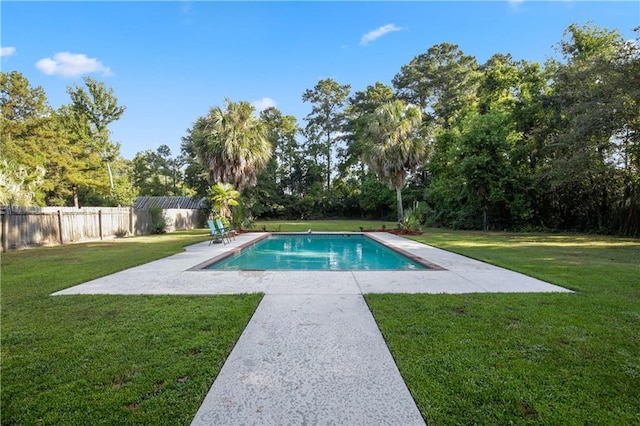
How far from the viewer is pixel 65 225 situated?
12055 millimetres

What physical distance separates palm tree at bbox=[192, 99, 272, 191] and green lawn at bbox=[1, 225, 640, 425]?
12.2 meters

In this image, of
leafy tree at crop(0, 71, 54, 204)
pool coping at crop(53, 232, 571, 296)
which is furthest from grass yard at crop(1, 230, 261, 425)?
leafy tree at crop(0, 71, 54, 204)

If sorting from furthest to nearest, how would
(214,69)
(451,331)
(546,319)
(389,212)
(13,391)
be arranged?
(389,212)
(214,69)
(546,319)
(451,331)
(13,391)

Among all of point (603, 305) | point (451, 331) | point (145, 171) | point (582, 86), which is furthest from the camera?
point (145, 171)

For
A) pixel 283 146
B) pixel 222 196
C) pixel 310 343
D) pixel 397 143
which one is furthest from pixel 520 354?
pixel 283 146

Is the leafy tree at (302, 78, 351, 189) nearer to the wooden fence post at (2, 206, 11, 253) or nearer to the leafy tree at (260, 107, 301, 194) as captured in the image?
the leafy tree at (260, 107, 301, 194)

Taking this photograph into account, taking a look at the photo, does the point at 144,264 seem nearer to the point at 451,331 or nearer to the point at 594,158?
the point at 451,331

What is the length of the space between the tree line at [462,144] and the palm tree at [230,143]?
57 mm

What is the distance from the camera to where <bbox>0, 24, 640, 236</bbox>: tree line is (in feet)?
40.8

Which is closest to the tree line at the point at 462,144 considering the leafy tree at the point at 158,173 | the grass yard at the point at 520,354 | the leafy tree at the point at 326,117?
the leafy tree at the point at 326,117

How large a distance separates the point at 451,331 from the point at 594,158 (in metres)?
13.6

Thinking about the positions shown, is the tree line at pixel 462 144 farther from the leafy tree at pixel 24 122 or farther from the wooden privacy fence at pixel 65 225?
the wooden privacy fence at pixel 65 225

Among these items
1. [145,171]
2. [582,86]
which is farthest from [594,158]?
[145,171]

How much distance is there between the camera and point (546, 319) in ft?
11.2
